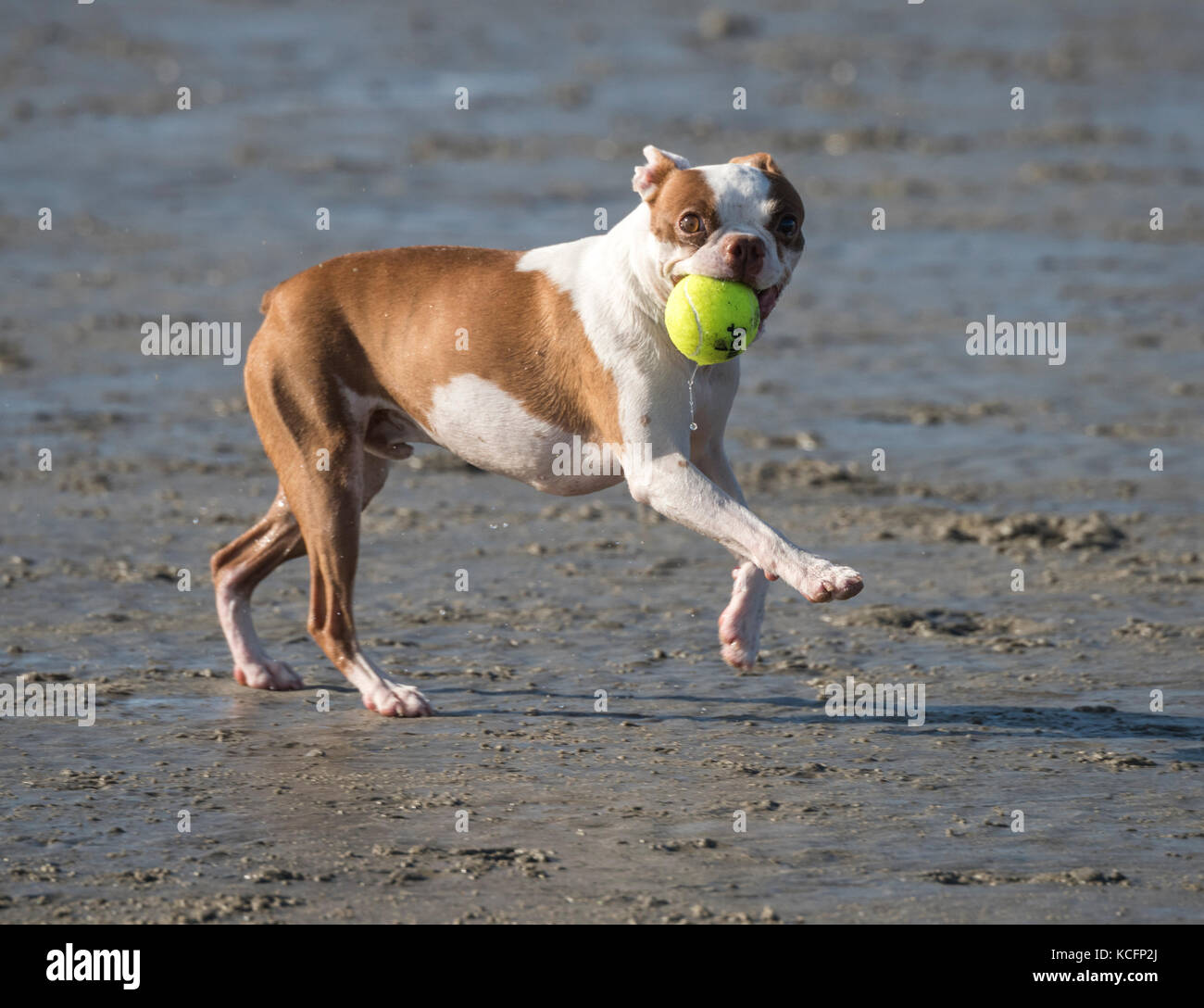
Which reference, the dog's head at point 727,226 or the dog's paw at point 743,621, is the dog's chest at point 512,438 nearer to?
the dog's paw at point 743,621

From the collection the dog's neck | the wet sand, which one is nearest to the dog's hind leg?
the wet sand

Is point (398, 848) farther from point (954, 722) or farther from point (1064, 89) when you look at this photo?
point (1064, 89)

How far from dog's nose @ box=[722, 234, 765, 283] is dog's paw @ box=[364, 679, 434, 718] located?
189 cm

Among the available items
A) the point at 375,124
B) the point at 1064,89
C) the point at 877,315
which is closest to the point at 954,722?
the point at 877,315

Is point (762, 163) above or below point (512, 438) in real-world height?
above

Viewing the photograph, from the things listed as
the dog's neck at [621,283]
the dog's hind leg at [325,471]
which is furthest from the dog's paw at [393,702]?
the dog's neck at [621,283]

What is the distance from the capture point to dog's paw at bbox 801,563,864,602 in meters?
5.99

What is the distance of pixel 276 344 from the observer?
6.87 metres

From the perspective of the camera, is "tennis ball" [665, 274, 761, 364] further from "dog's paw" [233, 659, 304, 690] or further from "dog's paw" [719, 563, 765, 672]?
"dog's paw" [233, 659, 304, 690]

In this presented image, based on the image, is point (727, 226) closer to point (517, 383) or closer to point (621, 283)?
point (621, 283)

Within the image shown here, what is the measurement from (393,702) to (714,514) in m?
1.35

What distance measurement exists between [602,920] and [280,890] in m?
0.86

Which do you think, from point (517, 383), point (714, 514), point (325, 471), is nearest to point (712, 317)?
point (714, 514)

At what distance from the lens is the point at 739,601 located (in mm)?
6762
